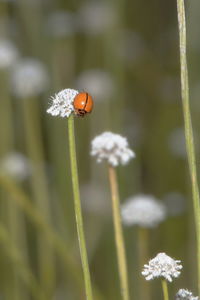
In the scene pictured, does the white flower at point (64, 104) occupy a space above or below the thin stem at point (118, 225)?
above

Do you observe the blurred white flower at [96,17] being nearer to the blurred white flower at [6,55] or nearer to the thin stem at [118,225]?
the blurred white flower at [6,55]

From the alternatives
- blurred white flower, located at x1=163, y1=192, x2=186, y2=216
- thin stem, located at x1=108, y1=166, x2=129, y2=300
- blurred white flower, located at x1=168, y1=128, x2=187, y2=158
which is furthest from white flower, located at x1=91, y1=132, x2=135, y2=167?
blurred white flower, located at x1=168, y1=128, x2=187, y2=158

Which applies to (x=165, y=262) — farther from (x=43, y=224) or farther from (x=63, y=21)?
(x=63, y=21)

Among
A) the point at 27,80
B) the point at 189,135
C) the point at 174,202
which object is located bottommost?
the point at 174,202

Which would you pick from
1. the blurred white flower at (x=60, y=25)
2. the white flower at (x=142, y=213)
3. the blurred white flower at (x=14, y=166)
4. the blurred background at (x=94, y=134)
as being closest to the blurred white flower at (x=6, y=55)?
the blurred background at (x=94, y=134)

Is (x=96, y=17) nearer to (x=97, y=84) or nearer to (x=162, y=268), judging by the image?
(x=97, y=84)

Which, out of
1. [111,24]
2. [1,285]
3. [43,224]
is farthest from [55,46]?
[43,224]

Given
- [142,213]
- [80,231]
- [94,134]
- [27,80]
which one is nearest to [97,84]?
Answer: [94,134]
